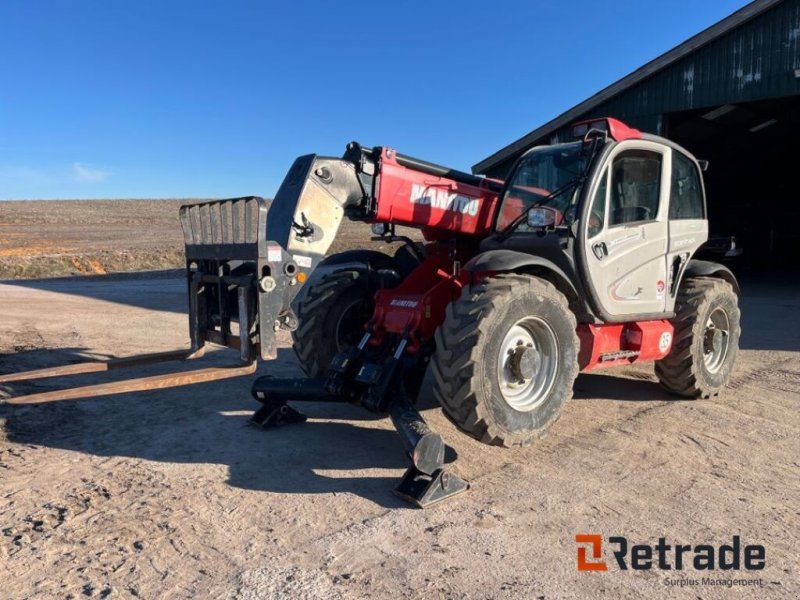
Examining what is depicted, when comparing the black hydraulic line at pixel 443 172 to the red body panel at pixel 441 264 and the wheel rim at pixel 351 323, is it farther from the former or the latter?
the wheel rim at pixel 351 323

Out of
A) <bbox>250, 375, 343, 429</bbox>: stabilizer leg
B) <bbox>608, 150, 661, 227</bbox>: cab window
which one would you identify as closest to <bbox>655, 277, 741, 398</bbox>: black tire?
<bbox>608, 150, 661, 227</bbox>: cab window

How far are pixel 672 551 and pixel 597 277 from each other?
8.31 ft

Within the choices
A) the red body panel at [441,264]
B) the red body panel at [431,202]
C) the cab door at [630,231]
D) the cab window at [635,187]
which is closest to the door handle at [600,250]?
the cab door at [630,231]

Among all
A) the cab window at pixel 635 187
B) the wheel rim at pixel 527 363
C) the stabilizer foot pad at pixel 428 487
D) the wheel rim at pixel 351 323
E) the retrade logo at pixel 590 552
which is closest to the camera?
the retrade logo at pixel 590 552

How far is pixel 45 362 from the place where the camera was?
8094 millimetres

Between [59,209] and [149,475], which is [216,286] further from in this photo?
[59,209]

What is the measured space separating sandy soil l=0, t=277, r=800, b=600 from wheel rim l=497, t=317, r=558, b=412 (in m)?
0.43

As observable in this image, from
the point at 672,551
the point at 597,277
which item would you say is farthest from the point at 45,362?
the point at 672,551

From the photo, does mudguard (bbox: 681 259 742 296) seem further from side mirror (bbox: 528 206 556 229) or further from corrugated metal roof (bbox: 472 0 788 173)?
corrugated metal roof (bbox: 472 0 788 173)

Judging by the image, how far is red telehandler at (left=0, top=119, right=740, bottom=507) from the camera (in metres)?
4.50

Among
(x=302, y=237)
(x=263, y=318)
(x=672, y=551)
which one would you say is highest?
(x=302, y=237)

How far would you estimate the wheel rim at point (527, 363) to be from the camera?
15.8 ft

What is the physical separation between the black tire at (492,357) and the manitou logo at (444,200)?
1091 millimetres

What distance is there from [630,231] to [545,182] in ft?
2.90
